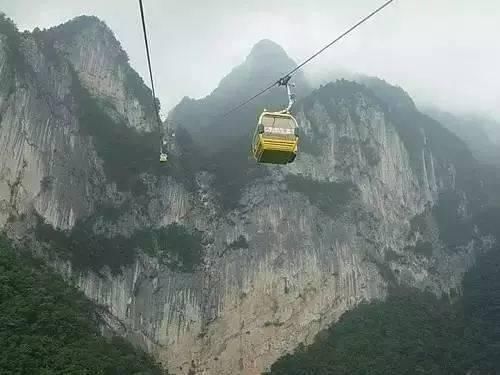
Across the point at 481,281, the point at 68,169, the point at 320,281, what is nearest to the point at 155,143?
the point at 68,169

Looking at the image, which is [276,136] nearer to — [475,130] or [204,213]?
[204,213]

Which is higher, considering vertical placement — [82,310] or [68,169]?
[68,169]

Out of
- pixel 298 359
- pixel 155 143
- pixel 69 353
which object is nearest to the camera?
pixel 69 353

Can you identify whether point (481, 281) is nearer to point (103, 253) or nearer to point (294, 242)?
point (294, 242)

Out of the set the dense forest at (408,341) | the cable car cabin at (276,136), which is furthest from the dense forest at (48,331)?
the cable car cabin at (276,136)

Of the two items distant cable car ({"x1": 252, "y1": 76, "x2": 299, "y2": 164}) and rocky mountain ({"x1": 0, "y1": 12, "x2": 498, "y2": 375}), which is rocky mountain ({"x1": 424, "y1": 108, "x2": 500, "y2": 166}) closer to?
rocky mountain ({"x1": 0, "y1": 12, "x2": 498, "y2": 375})
